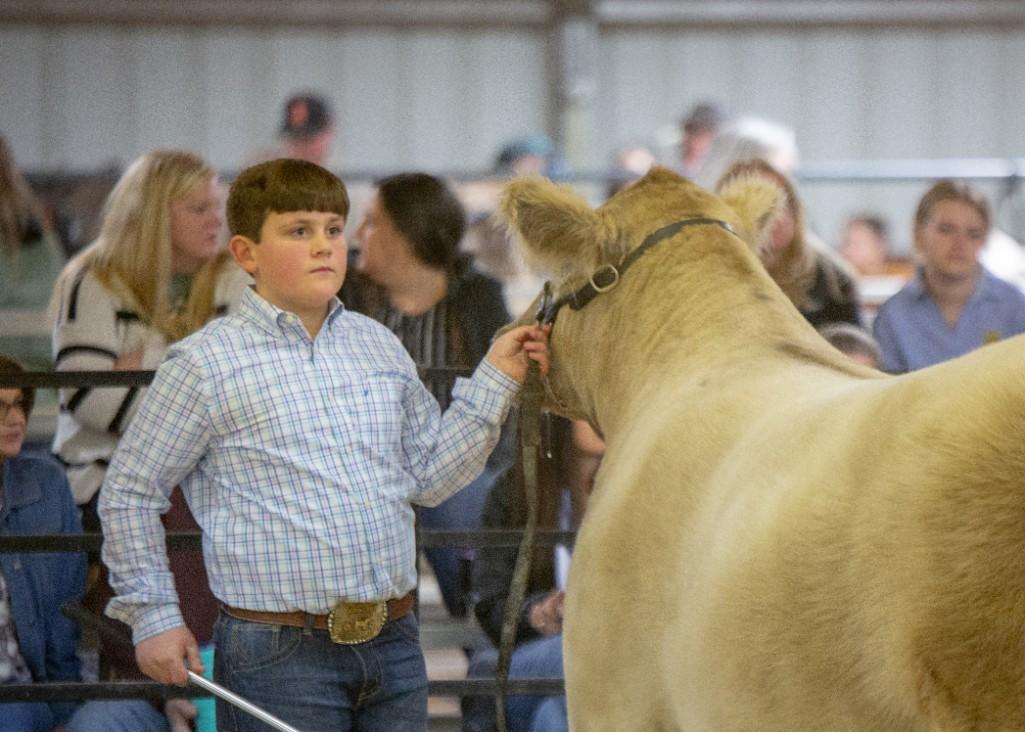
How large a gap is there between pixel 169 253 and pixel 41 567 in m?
0.93

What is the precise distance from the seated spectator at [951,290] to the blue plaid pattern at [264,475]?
2.60 m

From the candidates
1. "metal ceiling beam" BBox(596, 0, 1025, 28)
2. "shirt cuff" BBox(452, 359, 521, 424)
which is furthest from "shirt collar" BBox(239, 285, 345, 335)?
"metal ceiling beam" BBox(596, 0, 1025, 28)

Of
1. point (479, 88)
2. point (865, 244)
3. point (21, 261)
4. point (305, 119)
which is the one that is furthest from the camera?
point (479, 88)

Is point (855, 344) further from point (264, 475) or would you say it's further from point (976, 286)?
point (264, 475)

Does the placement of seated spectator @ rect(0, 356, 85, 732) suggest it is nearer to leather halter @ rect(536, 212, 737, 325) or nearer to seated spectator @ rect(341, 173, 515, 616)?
seated spectator @ rect(341, 173, 515, 616)

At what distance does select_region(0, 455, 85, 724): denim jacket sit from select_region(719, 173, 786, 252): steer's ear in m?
1.89

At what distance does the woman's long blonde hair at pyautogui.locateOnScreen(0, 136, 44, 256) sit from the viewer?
5531 mm

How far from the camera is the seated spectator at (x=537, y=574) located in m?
4.24

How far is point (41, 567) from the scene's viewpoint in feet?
13.3

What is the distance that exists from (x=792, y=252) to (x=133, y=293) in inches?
75.5

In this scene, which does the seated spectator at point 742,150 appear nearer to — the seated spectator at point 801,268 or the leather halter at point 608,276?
the seated spectator at point 801,268

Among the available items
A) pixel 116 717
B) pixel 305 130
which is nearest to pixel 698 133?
pixel 305 130

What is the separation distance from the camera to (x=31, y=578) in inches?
159

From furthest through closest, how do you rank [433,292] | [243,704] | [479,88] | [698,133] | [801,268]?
1. [479,88]
2. [698,133]
3. [801,268]
4. [433,292]
5. [243,704]
